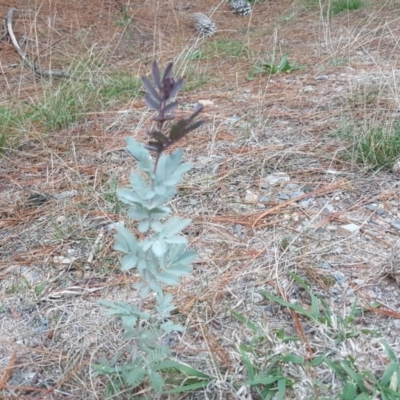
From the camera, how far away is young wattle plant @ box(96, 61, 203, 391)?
0.70 metres

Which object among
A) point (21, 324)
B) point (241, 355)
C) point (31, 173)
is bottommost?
point (31, 173)

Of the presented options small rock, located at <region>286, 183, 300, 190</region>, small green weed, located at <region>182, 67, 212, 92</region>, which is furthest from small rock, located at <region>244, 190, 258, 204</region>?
small green weed, located at <region>182, 67, 212, 92</region>

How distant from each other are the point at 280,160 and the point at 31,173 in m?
0.86

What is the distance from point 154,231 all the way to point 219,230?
57 cm

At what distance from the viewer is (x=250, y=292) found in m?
1.15

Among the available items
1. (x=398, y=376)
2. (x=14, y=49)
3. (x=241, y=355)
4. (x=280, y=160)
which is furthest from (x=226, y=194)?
(x=14, y=49)

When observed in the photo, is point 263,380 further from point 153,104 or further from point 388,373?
point 153,104

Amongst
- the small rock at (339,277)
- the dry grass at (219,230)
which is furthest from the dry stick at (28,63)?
the small rock at (339,277)

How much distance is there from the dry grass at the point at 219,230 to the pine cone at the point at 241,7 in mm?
2061

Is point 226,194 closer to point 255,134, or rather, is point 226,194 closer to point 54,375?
point 255,134

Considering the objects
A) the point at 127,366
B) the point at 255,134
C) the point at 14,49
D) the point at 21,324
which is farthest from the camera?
the point at 14,49

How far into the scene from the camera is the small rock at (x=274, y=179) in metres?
1.60

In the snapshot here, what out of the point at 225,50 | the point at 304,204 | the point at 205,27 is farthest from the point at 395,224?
the point at 205,27

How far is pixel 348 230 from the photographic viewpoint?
52.2 inches
